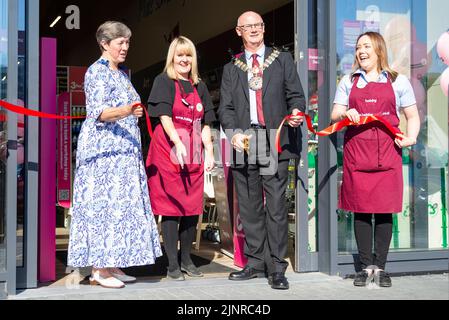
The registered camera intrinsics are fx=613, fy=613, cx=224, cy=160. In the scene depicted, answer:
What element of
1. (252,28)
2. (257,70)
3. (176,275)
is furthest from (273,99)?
(176,275)

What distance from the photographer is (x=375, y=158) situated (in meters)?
3.77

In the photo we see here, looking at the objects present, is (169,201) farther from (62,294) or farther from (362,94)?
(362,94)

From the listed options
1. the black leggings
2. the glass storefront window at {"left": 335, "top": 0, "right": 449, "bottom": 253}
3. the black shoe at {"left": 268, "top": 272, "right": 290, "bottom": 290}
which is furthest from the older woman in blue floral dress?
the glass storefront window at {"left": 335, "top": 0, "right": 449, "bottom": 253}

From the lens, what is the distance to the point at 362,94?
380cm

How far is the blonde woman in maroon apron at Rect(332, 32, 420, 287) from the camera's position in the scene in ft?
12.4

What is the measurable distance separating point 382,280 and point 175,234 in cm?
135

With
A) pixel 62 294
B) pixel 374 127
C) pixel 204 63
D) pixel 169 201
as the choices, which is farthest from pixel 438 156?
pixel 204 63

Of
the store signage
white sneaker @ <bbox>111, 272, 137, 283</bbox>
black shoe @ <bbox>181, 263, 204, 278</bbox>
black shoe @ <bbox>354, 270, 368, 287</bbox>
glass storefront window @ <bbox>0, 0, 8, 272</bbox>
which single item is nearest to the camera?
glass storefront window @ <bbox>0, 0, 8, 272</bbox>

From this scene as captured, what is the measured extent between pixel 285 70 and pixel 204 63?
4882mm

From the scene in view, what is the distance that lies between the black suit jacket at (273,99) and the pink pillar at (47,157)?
1087mm

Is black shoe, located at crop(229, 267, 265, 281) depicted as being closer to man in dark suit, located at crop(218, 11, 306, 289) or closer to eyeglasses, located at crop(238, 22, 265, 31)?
man in dark suit, located at crop(218, 11, 306, 289)

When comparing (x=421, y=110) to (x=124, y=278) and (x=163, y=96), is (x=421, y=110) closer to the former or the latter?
(x=163, y=96)

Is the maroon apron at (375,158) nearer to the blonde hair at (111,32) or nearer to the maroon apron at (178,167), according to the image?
the maroon apron at (178,167)

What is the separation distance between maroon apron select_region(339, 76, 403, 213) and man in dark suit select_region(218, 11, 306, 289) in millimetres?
390
